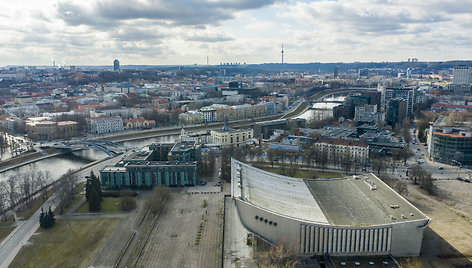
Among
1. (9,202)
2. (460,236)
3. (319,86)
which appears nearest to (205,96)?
(319,86)

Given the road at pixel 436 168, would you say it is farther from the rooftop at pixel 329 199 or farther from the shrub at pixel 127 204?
the shrub at pixel 127 204

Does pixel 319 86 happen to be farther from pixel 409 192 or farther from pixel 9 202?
pixel 9 202

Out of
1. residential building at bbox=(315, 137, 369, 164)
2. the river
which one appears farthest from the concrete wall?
the river

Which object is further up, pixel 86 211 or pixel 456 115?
pixel 456 115

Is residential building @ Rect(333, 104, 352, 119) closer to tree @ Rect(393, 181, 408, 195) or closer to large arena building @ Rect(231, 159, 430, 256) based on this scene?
tree @ Rect(393, 181, 408, 195)

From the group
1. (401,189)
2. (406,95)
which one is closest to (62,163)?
(401,189)

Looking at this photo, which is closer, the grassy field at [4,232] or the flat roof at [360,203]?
the flat roof at [360,203]

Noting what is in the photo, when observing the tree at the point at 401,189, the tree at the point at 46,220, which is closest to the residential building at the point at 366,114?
the tree at the point at 401,189

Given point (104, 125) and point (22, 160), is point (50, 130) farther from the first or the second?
point (22, 160)
